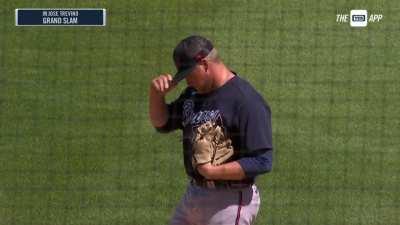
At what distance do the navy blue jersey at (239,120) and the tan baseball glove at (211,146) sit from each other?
0.03 meters

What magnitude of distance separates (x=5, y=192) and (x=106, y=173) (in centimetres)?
87

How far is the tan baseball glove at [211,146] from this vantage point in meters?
4.34

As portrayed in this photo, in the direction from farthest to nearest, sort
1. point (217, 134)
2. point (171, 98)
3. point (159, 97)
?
point (171, 98)
point (159, 97)
point (217, 134)

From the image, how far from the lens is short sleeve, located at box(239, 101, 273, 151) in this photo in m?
4.28

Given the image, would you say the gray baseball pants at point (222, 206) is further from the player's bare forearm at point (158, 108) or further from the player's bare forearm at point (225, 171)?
the player's bare forearm at point (158, 108)

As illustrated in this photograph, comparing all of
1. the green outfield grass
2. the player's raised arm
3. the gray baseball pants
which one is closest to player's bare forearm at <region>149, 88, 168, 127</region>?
the player's raised arm

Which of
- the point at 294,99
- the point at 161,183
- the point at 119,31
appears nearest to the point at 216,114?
the point at 161,183

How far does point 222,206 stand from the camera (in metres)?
4.49
